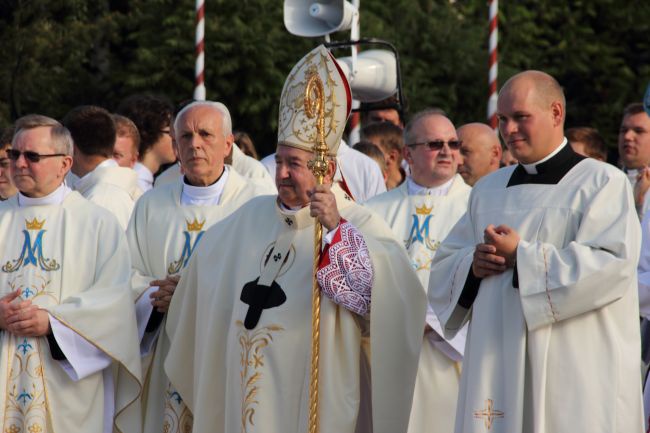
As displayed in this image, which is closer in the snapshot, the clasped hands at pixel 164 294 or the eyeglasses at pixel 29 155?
the eyeglasses at pixel 29 155

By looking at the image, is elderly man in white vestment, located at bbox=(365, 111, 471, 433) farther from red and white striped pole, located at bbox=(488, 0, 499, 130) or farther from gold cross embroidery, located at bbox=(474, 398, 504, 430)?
red and white striped pole, located at bbox=(488, 0, 499, 130)

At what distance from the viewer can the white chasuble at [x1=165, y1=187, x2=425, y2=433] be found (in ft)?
22.4

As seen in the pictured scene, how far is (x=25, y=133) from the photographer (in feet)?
24.7

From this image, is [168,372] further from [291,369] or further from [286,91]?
[286,91]

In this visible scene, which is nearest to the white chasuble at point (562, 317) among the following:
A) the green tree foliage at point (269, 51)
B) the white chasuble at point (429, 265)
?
the white chasuble at point (429, 265)

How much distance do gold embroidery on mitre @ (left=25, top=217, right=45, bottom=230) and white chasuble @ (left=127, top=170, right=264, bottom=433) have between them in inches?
26.2

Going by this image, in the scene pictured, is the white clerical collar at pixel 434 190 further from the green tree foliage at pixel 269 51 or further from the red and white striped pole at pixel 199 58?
the green tree foliage at pixel 269 51

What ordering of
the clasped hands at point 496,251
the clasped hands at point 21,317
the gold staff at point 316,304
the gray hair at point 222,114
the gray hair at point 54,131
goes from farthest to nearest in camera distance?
the gray hair at point 222,114, the gray hair at point 54,131, the clasped hands at point 21,317, the gold staff at point 316,304, the clasped hands at point 496,251

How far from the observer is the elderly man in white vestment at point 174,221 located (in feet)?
26.1

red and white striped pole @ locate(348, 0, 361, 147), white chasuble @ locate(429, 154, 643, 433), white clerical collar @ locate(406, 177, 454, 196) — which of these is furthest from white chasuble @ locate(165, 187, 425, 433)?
red and white striped pole @ locate(348, 0, 361, 147)

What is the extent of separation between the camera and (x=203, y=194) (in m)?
8.21

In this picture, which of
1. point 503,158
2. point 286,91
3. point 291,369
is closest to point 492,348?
point 291,369

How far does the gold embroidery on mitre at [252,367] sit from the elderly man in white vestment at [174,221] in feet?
3.02

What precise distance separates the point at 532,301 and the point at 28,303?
2.82m
